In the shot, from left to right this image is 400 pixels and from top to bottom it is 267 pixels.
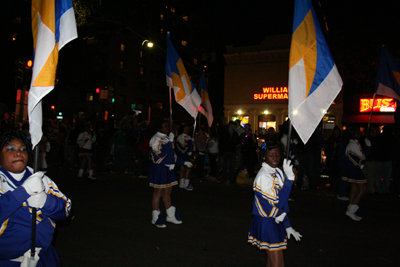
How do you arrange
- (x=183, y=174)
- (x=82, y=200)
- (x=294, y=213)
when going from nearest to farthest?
(x=294, y=213) < (x=82, y=200) < (x=183, y=174)

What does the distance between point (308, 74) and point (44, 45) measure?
267 centimetres

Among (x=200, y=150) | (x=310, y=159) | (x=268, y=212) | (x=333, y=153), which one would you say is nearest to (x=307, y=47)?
(x=268, y=212)

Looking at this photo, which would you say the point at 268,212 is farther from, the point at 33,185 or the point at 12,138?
the point at 12,138

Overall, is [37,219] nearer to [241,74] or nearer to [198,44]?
[241,74]

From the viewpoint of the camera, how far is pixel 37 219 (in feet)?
7.65

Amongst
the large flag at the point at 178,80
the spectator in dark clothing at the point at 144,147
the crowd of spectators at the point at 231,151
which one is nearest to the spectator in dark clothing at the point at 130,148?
the crowd of spectators at the point at 231,151

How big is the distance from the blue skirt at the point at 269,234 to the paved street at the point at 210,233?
1135 mm

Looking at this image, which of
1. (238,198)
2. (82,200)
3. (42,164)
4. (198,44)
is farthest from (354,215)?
(198,44)

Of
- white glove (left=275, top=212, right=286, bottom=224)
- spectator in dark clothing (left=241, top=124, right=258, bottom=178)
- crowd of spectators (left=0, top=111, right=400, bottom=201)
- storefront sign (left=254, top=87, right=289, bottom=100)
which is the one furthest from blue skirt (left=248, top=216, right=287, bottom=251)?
storefront sign (left=254, top=87, right=289, bottom=100)

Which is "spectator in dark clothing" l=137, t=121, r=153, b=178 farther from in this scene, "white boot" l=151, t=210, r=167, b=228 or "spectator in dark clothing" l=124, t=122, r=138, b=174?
"white boot" l=151, t=210, r=167, b=228

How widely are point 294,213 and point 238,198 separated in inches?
67.5

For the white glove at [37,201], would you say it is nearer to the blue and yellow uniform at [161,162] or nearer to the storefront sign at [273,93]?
the blue and yellow uniform at [161,162]

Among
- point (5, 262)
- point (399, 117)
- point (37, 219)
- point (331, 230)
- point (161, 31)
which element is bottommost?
point (331, 230)

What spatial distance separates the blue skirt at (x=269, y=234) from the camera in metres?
3.27
